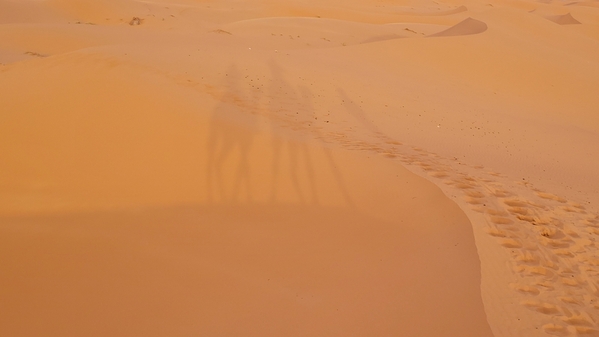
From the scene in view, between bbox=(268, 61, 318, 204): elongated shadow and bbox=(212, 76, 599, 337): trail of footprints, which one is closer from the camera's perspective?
bbox=(212, 76, 599, 337): trail of footprints

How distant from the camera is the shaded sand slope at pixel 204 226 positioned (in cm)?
268

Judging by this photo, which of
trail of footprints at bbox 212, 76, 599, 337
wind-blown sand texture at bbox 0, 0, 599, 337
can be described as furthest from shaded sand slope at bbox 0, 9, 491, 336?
trail of footprints at bbox 212, 76, 599, 337

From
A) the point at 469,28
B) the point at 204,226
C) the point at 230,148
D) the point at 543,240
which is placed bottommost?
the point at 204,226

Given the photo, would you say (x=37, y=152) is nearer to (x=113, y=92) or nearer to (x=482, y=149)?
(x=113, y=92)

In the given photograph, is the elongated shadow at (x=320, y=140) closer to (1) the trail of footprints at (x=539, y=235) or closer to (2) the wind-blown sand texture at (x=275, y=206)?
(2) the wind-blown sand texture at (x=275, y=206)

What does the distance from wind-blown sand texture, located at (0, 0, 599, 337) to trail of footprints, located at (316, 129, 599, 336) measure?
18 millimetres

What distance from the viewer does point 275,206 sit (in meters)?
3.97

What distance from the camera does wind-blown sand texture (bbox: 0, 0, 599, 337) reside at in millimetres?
2723

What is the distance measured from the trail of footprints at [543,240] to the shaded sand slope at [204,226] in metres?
0.34

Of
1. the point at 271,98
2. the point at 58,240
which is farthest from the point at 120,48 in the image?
the point at 58,240

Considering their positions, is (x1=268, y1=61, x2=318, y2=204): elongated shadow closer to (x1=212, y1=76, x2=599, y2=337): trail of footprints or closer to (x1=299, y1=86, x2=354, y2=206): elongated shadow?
(x1=299, y1=86, x2=354, y2=206): elongated shadow

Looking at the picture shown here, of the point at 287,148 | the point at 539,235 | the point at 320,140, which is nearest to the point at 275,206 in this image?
the point at 287,148

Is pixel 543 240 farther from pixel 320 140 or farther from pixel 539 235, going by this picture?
pixel 320 140

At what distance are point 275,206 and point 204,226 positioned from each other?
68cm
